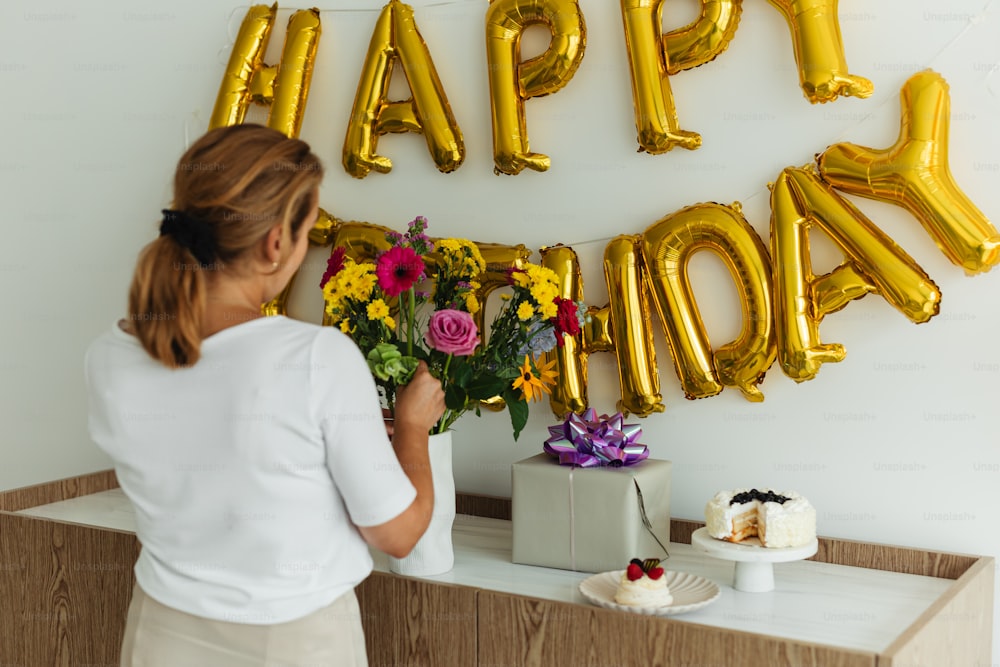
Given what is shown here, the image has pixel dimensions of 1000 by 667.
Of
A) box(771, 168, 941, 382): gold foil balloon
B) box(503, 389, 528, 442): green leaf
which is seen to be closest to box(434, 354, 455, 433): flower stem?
box(503, 389, 528, 442): green leaf

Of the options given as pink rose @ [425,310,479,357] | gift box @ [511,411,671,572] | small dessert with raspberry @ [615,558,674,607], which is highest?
pink rose @ [425,310,479,357]

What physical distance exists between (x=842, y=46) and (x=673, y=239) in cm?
40

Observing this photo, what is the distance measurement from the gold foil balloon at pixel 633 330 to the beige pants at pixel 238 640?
661mm

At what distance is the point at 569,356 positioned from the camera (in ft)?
5.90

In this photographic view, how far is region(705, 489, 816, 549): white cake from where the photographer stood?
1.43 metres

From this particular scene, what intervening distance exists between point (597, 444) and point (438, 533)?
287 millimetres

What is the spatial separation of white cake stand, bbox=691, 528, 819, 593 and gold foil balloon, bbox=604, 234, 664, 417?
0.31 metres

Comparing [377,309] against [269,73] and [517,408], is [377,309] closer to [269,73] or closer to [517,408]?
[517,408]

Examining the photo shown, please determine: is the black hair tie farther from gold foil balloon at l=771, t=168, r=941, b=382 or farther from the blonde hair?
gold foil balloon at l=771, t=168, r=941, b=382

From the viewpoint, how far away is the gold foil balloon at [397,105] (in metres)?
1.90

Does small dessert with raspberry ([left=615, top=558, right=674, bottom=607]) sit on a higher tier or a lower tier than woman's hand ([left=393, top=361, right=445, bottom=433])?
lower

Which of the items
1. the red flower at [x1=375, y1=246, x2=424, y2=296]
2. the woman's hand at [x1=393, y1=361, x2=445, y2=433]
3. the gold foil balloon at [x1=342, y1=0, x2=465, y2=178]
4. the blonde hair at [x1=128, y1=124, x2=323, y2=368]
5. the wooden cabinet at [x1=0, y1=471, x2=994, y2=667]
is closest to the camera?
the blonde hair at [x1=128, y1=124, x2=323, y2=368]

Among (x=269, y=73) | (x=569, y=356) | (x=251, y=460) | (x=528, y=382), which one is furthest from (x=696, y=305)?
(x=269, y=73)

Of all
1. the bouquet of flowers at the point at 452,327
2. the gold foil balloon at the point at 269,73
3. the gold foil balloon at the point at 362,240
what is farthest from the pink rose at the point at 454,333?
the gold foil balloon at the point at 269,73
